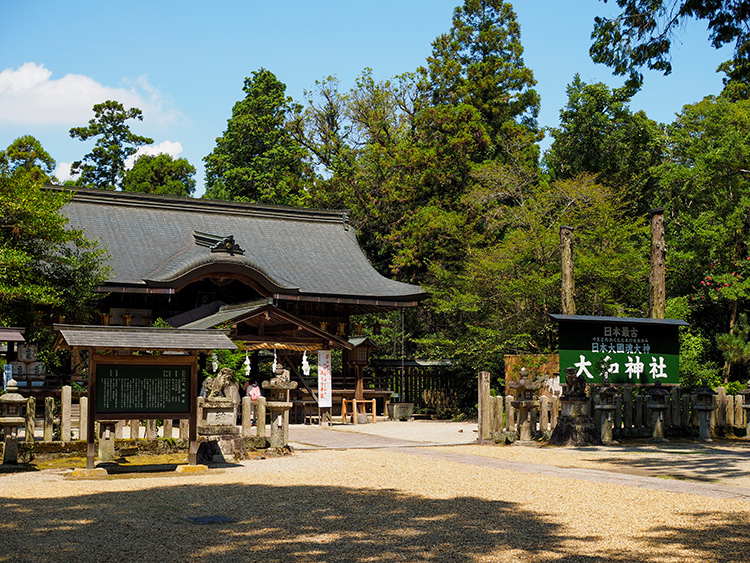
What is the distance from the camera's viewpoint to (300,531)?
21.7 ft

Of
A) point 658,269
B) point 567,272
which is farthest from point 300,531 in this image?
point 567,272

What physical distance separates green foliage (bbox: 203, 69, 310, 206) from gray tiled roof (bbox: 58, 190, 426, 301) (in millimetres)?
10884

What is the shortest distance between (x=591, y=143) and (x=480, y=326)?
11498mm

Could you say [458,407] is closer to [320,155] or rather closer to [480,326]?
[480,326]

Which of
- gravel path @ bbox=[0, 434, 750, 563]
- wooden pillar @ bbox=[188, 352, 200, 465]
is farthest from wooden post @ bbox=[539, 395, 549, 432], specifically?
wooden pillar @ bbox=[188, 352, 200, 465]

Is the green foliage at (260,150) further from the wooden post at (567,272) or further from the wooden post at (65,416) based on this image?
the wooden post at (65,416)

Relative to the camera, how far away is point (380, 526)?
686cm

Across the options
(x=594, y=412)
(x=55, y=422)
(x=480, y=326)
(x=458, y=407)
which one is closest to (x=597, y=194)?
Answer: (x=480, y=326)

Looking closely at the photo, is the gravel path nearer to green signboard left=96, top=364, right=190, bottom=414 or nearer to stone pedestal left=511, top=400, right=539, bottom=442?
green signboard left=96, top=364, right=190, bottom=414

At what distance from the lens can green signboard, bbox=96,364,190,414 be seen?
10.7 meters

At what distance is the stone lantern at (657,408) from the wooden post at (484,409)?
11.3 feet

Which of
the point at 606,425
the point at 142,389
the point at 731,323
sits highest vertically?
the point at 731,323

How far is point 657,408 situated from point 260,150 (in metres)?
32.1

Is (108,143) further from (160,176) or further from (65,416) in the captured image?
(65,416)
